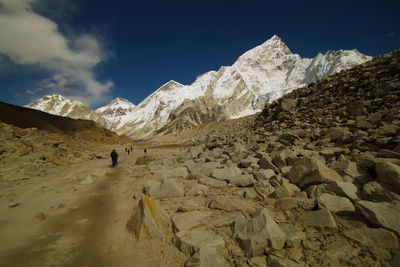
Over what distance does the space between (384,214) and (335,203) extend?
0.69m

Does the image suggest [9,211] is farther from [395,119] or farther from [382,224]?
[395,119]

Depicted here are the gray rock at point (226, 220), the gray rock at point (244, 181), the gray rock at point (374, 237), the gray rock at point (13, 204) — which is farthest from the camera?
the gray rock at point (244, 181)

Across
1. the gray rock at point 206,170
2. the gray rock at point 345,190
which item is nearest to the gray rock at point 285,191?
the gray rock at point 345,190

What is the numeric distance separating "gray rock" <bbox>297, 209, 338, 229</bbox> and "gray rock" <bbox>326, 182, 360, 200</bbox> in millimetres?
737

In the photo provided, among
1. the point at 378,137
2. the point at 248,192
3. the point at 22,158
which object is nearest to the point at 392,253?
the point at 248,192

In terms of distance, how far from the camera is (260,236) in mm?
2734

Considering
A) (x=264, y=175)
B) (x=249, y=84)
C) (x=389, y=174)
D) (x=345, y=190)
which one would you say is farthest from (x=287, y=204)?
(x=249, y=84)

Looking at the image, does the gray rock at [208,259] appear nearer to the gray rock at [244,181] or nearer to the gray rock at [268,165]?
the gray rock at [244,181]

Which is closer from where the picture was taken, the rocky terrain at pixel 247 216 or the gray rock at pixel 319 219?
the rocky terrain at pixel 247 216

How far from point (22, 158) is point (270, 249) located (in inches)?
620

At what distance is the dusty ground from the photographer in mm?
3107

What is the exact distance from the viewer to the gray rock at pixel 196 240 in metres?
3.01

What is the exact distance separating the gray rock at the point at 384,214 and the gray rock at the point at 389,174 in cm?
61

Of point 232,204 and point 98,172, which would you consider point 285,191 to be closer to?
point 232,204
